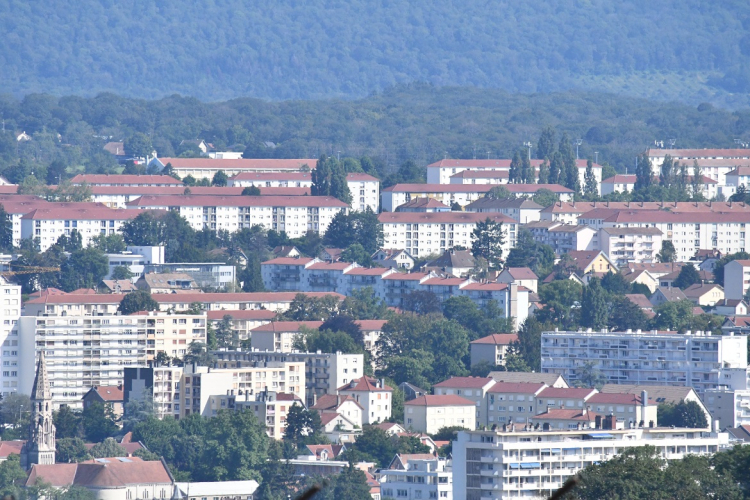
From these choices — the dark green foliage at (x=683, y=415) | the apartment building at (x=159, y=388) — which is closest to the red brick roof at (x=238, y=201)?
the apartment building at (x=159, y=388)

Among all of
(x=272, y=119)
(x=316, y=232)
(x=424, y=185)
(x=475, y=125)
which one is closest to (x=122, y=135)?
(x=272, y=119)

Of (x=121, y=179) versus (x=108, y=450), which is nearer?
(x=108, y=450)

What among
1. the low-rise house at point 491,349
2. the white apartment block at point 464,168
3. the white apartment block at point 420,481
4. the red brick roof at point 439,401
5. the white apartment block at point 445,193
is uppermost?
the white apartment block at point 464,168

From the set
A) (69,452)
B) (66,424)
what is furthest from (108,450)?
(66,424)

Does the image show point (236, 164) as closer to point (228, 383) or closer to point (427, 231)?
point (427, 231)

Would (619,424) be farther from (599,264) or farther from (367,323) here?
(599,264)

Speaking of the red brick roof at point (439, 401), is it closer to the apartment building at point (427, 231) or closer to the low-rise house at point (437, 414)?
the low-rise house at point (437, 414)

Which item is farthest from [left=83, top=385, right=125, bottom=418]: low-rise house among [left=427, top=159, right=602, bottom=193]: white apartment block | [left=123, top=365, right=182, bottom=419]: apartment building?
[left=427, top=159, right=602, bottom=193]: white apartment block
